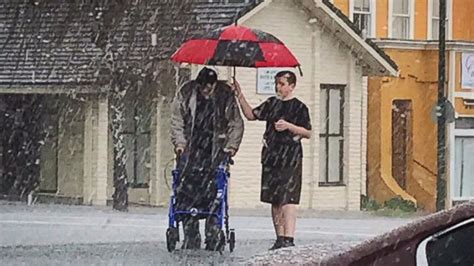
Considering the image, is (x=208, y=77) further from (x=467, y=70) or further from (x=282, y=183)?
(x=467, y=70)

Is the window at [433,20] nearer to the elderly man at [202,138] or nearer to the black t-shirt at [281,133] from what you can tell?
the elderly man at [202,138]

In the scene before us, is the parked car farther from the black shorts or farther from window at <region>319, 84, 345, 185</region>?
window at <region>319, 84, 345, 185</region>

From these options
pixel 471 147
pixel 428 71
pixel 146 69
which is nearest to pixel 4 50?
pixel 146 69

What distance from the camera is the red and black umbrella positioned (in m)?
14.5

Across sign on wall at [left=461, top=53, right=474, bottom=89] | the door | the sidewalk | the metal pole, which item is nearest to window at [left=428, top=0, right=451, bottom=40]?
sign on wall at [left=461, top=53, right=474, bottom=89]

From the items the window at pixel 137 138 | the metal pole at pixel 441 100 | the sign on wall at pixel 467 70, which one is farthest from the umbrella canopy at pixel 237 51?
the sign on wall at pixel 467 70

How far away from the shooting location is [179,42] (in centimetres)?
2700

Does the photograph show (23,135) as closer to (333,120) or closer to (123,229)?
(333,120)

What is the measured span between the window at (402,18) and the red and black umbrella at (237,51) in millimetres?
19200

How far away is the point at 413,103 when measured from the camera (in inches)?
1305

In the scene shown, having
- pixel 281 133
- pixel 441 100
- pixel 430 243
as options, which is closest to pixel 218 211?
pixel 281 133

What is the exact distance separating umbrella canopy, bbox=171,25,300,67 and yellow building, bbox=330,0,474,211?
17233mm

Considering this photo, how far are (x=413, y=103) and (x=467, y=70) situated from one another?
60.1 inches

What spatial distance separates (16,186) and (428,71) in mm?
10211
